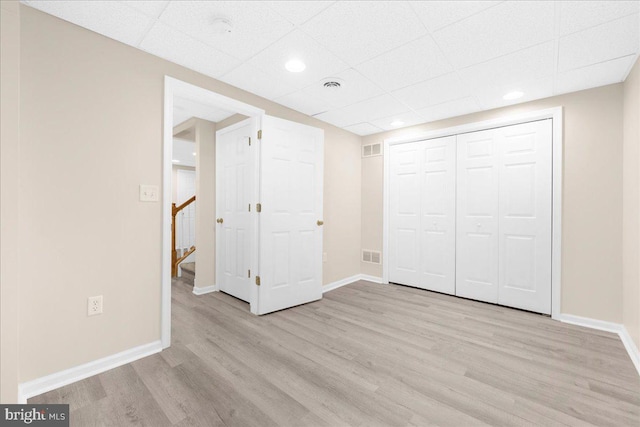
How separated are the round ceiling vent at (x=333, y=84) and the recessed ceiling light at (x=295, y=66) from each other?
1.06ft

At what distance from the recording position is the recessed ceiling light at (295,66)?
234cm

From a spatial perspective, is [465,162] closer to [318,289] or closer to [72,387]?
[318,289]

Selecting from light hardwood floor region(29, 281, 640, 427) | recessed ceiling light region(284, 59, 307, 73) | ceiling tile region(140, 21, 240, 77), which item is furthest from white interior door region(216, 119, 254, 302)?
recessed ceiling light region(284, 59, 307, 73)

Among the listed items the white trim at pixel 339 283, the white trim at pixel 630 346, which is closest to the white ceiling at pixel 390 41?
the white trim at pixel 630 346

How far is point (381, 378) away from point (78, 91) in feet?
9.49

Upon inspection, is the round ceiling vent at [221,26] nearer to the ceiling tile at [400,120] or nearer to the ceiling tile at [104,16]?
the ceiling tile at [104,16]

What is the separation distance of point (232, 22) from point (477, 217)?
3.39 m

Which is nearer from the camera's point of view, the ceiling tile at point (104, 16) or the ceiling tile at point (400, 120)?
the ceiling tile at point (104, 16)

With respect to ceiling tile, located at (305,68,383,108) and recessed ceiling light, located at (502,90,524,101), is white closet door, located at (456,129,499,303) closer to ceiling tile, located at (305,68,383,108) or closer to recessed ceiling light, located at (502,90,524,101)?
recessed ceiling light, located at (502,90,524,101)

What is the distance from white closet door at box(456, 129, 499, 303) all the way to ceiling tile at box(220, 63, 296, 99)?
2.45 metres

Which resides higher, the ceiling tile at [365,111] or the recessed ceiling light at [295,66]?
the ceiling tile at [365,111]

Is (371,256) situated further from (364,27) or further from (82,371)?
Answer: (82,371)

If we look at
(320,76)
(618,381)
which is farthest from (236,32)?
(618,381)

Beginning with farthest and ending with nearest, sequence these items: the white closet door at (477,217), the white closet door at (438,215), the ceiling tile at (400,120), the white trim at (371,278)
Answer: the white trim at (371,278), the white closet door at (438,215), the ceiling tile at (400,120), the white closet door at (477,217)
